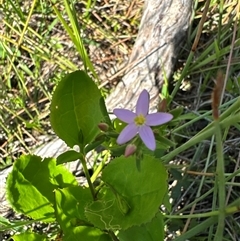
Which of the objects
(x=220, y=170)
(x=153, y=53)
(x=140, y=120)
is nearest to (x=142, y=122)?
(x=140, y=120)

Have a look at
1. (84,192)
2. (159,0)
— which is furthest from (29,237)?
(159,0)

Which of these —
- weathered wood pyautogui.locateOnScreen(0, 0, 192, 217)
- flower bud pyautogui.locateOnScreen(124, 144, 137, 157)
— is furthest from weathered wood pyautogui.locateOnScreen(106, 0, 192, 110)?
flower bud pyautogui.locateOnScreen(124, 144, 137, 157)

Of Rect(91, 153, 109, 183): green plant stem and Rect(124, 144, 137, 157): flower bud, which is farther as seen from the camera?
Rect(91, 153, 109, 183): green plant stem

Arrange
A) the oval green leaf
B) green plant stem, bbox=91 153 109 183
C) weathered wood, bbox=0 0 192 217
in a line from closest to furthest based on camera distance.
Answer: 1. the oval green leaf
2. green plant stem, bbox=91 153 109 183
3. weathered wood, bbox=0 0 192 217

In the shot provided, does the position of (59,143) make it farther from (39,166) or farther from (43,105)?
(39,166)

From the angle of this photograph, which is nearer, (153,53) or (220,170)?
(220,170)

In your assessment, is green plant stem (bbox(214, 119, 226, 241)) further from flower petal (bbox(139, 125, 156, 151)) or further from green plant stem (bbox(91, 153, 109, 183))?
green plant stem (bbox(91, 153, 109, 183))

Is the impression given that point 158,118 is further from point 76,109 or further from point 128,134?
point 76,109
